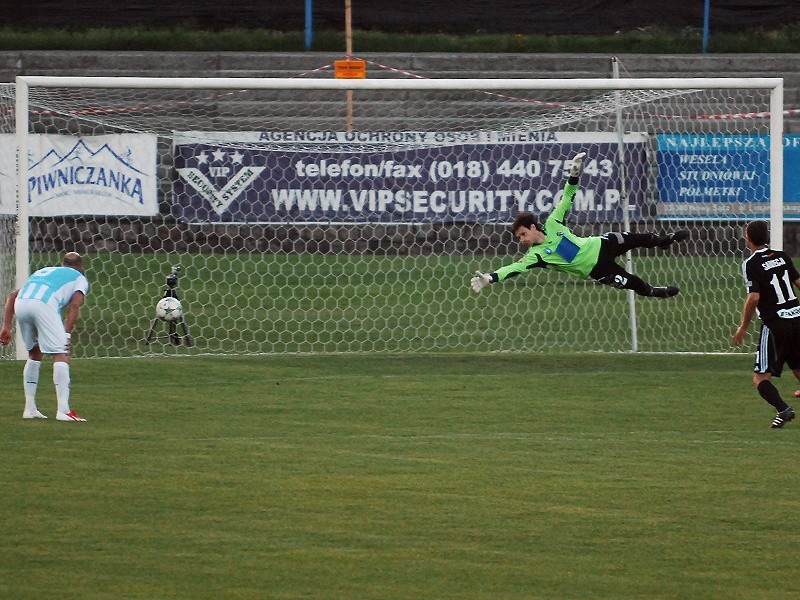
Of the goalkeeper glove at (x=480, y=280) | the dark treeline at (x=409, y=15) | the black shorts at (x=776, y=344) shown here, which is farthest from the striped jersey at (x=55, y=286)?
the dark treeline at (x=409, y=15)

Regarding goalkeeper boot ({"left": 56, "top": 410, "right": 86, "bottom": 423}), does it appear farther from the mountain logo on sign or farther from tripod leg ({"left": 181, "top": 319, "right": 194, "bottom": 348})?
the mountain logo on sign

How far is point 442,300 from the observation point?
Result: 1709 centimetres

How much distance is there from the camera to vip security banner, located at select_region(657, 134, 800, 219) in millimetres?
16391

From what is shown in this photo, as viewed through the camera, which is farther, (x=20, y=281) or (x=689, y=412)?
(x=20, y=281)

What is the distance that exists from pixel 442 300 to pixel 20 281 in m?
5.74

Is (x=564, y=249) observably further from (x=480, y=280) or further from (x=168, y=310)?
(x=168, y=310)

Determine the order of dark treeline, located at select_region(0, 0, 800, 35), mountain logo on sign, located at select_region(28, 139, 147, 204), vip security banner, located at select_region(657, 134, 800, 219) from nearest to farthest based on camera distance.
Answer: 1. mountain logo on sign, located at select_region(28, 139, 147, 204)
2. vip security banner, located at select_region(657, 134, 800, 219)
3. dark treeline, located at select_region(0, 0, 800, 35)

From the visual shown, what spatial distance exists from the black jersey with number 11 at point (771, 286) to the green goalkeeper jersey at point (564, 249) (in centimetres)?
236

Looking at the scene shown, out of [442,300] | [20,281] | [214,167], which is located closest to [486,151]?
[442,300]

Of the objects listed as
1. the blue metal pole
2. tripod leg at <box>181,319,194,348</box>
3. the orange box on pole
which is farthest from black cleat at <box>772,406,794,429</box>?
the blue metal pole

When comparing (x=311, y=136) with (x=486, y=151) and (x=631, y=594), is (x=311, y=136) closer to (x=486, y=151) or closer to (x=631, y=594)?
(x=486, y=151)

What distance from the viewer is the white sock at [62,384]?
9898mm

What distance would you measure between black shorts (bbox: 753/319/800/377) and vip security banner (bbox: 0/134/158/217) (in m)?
8.11

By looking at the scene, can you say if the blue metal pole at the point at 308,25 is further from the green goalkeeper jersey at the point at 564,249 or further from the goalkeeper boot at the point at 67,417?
the goalkeeper boot at the point at 67,417
